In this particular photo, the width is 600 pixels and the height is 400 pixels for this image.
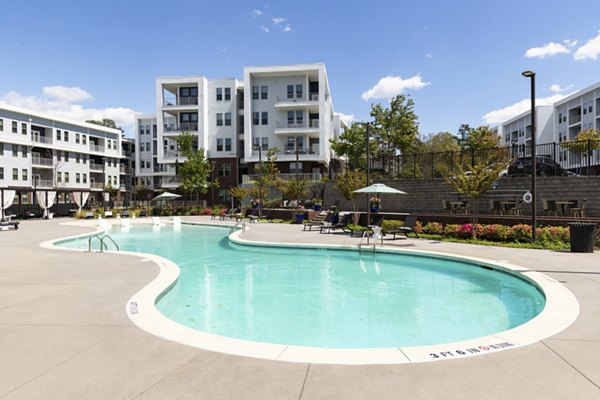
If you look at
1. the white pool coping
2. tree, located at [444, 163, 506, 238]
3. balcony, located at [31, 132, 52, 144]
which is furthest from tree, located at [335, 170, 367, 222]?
balcony, located at [31, 132, 52, 144]

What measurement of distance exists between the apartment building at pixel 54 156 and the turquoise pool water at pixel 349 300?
47.4 meters

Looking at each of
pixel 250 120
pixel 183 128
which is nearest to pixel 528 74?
pixel 250 120

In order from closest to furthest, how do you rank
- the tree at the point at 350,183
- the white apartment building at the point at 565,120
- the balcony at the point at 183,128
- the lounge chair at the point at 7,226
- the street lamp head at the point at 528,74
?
1. the street lamp head at the point at 528,74
2. the tree at the point at 350,183
3. the lounge chair at the point at 7,226
4. the balcony at the point at 183,128
5. the white apartment building at the point at 565,120

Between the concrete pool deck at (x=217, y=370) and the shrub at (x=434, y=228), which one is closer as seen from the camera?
the concrete pool deck at (x=217, y=370)

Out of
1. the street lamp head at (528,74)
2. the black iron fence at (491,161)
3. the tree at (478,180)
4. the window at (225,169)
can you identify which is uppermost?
the street lamp head at (528,74)

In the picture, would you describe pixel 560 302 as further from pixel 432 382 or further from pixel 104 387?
pixel 104 387

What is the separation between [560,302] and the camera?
21.9ft

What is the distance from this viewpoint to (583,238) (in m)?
12.8

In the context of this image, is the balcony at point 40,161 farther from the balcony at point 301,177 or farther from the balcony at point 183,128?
the balcony at point 301,177

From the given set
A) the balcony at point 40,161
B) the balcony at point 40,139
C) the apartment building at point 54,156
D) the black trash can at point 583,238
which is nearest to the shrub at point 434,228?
the black trash can at point 583,238

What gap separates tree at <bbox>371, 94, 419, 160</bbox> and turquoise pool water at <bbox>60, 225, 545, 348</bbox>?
100ft

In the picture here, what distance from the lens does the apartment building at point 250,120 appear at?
158ft

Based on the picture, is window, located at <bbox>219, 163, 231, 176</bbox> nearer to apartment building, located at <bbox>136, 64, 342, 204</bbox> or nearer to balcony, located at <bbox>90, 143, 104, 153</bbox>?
apartment building, located at <bbox>136, 64, 342, 204</bbox>

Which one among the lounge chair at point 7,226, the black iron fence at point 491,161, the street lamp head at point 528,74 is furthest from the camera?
the lounge chair at point 7,226
